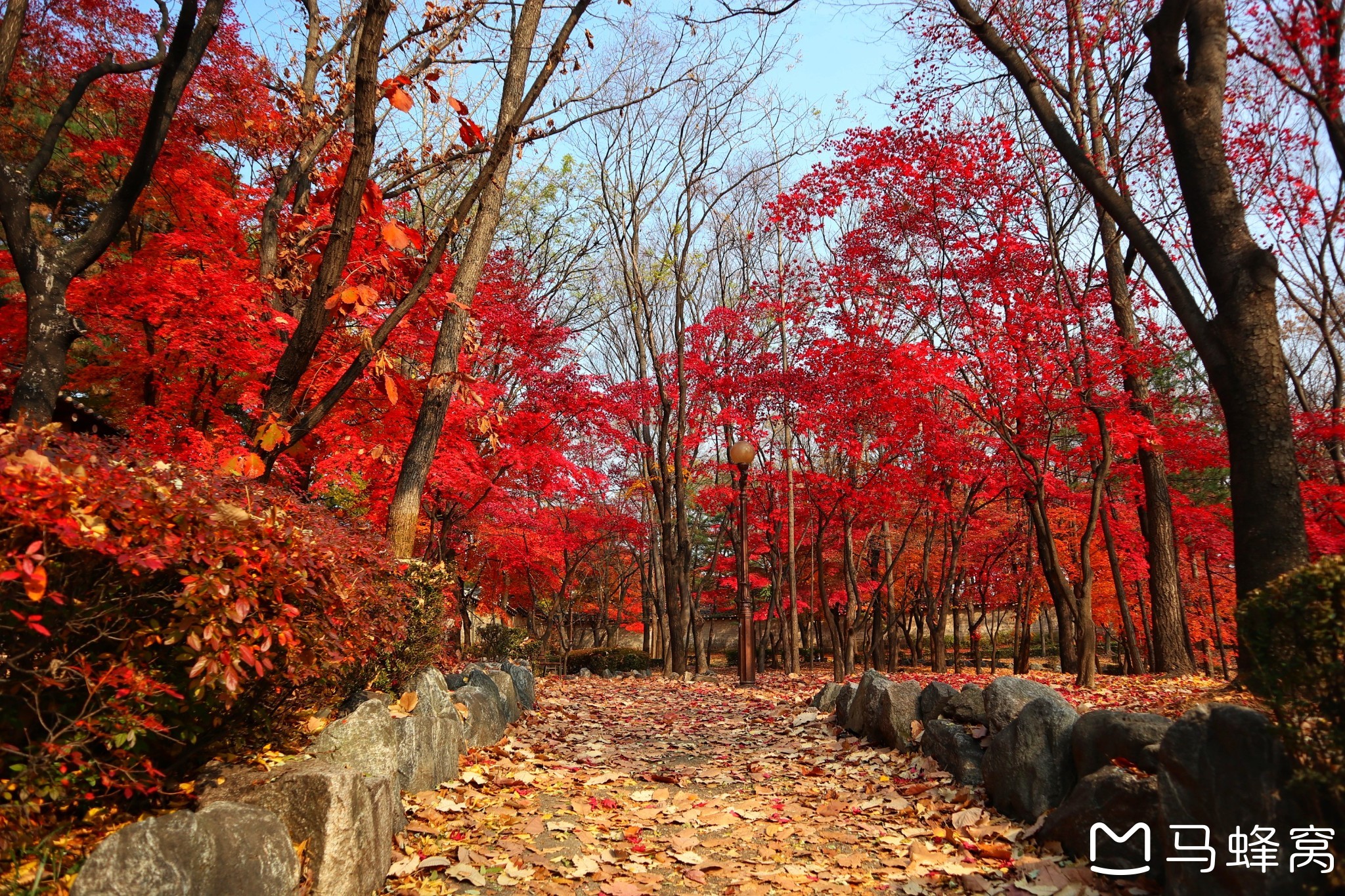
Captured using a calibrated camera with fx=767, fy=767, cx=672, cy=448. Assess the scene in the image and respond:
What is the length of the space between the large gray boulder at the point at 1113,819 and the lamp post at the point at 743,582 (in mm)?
8028

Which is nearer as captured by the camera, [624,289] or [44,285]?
[44,285]

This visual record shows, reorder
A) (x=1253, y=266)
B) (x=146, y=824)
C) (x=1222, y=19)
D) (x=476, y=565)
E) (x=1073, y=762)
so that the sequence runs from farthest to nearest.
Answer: (x=476, y=565) < (x=1222, y=19) < (x=1253, y=266) < (x=1073, y=762) < (x=146, y=824)

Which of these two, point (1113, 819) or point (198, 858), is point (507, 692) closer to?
point (198, 858)

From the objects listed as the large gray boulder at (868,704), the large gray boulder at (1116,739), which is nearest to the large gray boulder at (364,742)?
the large gray boulder at (1116,739)

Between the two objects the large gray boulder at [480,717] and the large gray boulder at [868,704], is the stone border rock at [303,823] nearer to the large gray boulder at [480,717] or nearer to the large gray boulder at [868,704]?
the large gray boulder at [480,717]

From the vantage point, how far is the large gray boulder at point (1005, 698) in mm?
4902

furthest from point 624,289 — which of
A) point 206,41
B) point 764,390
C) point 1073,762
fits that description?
point 1073,762

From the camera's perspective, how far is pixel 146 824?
227 centimetres

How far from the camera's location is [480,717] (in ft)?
19.2

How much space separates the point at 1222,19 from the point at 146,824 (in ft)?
22.4

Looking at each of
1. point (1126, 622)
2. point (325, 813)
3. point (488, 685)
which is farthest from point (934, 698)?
point (1126, 622)

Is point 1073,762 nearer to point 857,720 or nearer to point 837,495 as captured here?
point 857,720

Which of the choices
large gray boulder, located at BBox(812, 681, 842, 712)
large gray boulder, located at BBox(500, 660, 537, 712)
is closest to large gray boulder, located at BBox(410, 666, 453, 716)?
large gray boulder, located at BBox(500, 660, 537, 712)

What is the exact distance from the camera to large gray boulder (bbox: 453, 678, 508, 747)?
565 cm
